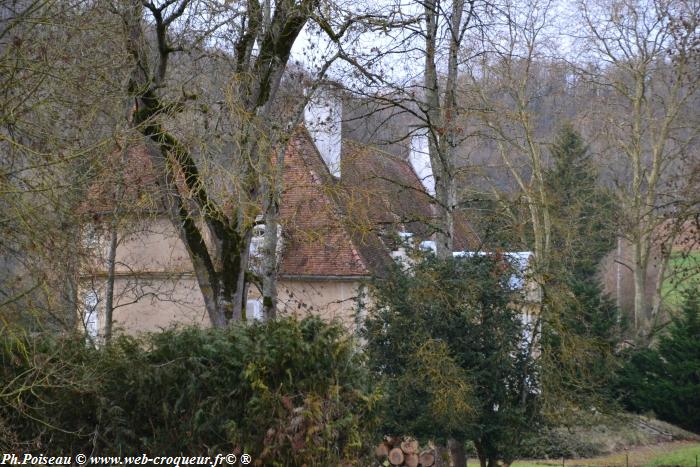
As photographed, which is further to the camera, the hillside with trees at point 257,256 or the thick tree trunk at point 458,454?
the thick tree trunk at point 458,454

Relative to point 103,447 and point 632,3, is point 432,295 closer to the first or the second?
point 103,447

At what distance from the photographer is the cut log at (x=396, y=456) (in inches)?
696

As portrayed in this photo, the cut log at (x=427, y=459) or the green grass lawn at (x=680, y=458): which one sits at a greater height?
the cut log at (x=427, y=459)

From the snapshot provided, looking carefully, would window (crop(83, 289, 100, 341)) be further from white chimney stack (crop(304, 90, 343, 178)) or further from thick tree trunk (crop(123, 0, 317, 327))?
white chimney stack (crop(304, 90, 343, 178))

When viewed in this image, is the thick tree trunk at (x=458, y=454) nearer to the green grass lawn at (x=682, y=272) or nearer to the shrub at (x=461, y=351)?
the shrub at (x=461, y=351)

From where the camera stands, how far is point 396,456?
58.1 feet

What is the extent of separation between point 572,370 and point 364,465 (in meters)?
5.14

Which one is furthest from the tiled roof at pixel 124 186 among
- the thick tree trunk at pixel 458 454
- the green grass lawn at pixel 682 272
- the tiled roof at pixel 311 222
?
the green grass lawn at pixel 682 272

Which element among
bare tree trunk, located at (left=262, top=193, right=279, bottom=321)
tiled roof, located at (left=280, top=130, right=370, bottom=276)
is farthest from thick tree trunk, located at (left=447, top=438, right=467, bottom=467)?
tiled roof, located at (left=280, top=130, right=370, bottom=276)

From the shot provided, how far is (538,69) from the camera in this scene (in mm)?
31422

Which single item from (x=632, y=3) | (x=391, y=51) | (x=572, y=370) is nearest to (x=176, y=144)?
(x=391, y=51)

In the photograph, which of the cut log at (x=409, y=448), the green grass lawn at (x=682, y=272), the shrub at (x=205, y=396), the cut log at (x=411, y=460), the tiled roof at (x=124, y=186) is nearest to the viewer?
the shrub at (x=205, y=396)

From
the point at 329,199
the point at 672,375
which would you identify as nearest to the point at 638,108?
the point at 672,375

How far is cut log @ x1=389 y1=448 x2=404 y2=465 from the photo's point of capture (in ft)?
58.0
